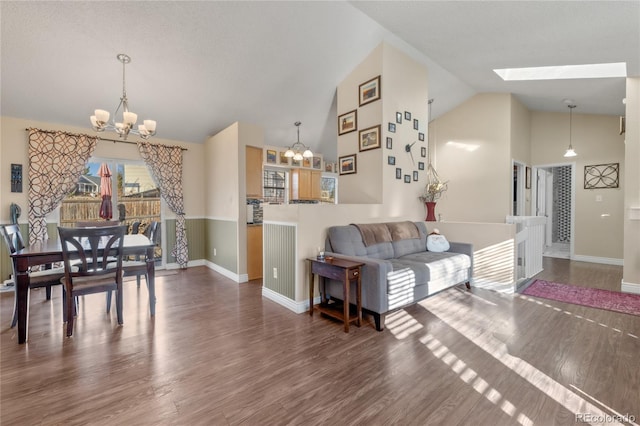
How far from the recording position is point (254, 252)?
494cm

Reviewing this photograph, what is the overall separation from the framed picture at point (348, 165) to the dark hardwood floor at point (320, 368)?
2227 millimetres

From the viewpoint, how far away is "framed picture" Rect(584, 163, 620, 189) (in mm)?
5718

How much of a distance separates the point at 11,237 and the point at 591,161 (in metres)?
9.33

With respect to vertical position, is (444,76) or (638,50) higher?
(444,76)

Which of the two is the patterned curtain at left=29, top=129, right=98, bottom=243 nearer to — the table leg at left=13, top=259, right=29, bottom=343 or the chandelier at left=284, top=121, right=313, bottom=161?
the table leg at left=13, top=259, right=29, bottom=343

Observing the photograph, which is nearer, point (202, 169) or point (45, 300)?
point (45, 300)

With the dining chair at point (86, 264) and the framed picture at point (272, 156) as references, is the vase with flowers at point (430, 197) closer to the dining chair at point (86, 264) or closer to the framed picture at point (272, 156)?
the framed picture at point (272, 156)

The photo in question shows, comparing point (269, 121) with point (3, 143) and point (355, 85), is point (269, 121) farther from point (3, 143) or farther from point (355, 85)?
point (3, 143)

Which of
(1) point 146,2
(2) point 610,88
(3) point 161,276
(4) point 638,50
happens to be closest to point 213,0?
(1) point 146,2

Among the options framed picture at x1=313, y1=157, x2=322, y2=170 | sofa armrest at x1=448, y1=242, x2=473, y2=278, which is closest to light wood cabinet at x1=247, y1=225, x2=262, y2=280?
framed picture at x1=313, y1=157, x2=322, y2=170

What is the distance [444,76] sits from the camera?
17.0ft

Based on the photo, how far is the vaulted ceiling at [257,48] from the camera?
291cm

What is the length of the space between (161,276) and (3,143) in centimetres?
287

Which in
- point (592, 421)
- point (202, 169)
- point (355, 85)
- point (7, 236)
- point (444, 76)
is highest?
point (444, 76)
